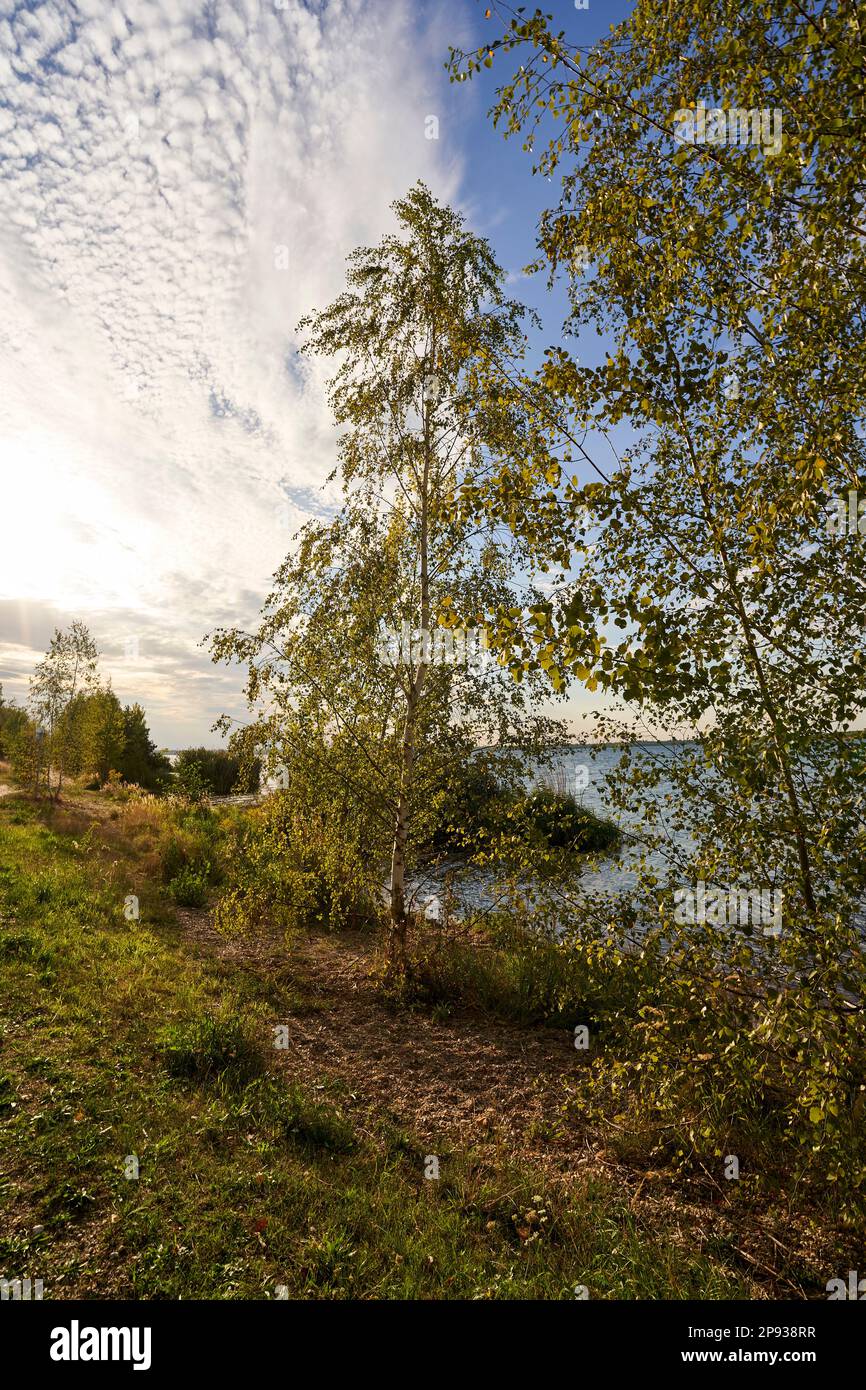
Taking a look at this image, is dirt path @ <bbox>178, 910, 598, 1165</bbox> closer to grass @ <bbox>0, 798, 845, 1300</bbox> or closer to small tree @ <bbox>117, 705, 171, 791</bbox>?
grass @ <bbox>0, 798, 845, 1300</bbox>

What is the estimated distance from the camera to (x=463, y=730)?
30.5ft

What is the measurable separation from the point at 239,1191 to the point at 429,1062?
3.34 meters

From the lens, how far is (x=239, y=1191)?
180 inches

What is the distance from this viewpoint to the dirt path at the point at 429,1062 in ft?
20.2

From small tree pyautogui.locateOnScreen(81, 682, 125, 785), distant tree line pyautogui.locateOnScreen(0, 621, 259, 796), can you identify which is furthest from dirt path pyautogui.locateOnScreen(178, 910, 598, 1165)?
small tree pyautogui.locateOnScreen(81, 682, 125, 785)

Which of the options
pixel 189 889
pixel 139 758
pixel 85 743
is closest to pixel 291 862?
pixel 189 889

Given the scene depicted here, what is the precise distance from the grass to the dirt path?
41 cm

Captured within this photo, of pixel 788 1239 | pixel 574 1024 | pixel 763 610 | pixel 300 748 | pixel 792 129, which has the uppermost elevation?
pixel 792 129

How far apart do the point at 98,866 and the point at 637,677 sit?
1422cm

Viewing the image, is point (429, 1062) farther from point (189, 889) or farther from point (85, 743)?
point (85, 743)

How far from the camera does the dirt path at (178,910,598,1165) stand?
616 cm
